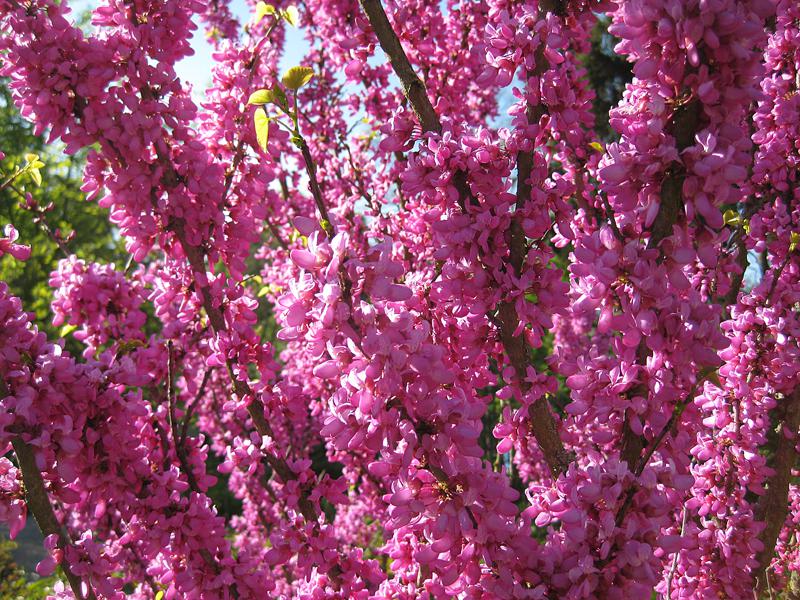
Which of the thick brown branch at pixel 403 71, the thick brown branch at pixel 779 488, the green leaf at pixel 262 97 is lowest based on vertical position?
the thick brown branch at pixel 779 488

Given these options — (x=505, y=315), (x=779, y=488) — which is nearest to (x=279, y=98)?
(x=505, y=315)

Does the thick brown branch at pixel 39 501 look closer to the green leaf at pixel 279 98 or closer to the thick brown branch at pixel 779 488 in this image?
the green leaf at pixel 279 98

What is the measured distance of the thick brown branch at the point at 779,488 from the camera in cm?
261

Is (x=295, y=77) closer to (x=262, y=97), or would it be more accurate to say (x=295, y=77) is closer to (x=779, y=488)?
(x=262, y=97)

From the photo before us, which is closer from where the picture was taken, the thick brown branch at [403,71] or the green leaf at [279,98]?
the green leaf at [279,98]

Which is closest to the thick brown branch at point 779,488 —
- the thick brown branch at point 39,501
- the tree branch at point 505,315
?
the tree branch at point 505,315

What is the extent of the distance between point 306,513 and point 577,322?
6.71 meters

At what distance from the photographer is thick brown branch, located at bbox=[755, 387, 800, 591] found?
261cm

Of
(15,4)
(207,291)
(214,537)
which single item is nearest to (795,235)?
(207,291)

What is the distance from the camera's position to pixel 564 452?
1723mm

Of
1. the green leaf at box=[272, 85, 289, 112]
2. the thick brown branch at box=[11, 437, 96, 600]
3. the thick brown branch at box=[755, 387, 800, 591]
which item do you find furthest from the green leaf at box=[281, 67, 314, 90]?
the thick brown branch at box=[755, 387, 800, 591]

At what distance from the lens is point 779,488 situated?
8.90ft

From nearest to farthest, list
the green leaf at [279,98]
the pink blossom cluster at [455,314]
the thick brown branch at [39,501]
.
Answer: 1. the pink blossom cluster at [455,314]
2. the green leaf at [279,98]
3. the thick brown branch at [39,501]

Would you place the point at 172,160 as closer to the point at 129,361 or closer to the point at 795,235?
the point at 129,361
